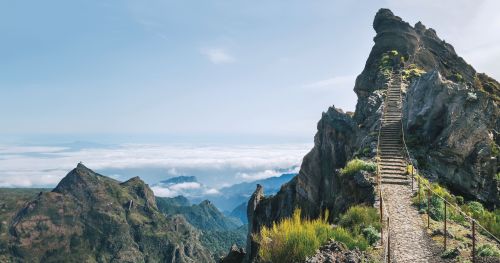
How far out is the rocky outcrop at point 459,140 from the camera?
34.4 m

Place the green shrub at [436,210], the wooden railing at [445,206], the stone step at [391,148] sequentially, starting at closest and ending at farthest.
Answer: the wooden railing at [445,206] < the green shrub at [436,210] < the stone step at [391,148]

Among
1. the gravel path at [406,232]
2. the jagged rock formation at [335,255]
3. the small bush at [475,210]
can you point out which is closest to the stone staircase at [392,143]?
the gravel path at [406,232]

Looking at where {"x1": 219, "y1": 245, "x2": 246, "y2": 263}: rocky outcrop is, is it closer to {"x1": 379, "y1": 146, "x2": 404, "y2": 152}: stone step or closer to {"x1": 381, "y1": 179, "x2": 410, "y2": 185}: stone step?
{"x1": 381, "y1": 179, "x2": 410, "y2": 185}: stone step

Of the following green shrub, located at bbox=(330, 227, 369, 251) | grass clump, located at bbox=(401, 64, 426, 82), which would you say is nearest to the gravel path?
green shrub, located at bbox=(330, 227, 369, 251)

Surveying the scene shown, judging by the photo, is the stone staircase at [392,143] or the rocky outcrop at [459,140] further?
the rocky outcrop at [459,140]

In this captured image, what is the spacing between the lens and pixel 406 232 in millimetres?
21344

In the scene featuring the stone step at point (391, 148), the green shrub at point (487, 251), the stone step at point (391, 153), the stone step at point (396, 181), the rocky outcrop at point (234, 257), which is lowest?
the rocky outcrop at point (234, 257)

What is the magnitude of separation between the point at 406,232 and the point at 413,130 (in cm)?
2296

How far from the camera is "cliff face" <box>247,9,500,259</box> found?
3469cm

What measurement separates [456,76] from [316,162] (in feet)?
91.7

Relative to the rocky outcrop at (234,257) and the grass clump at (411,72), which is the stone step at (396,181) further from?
the grass clump at (411,72)

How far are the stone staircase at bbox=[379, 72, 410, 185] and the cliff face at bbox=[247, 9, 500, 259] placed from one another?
101 centimetres

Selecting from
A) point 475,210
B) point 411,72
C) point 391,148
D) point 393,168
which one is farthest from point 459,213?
point 411,72

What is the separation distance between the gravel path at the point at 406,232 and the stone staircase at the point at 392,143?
3.03 meters
